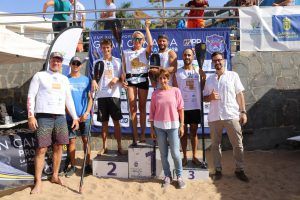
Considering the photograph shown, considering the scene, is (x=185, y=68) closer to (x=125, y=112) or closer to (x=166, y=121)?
(x=166, y=121)

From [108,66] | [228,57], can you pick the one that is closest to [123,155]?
[108,66]

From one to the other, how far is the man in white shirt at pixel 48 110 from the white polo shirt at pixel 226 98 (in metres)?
2.28

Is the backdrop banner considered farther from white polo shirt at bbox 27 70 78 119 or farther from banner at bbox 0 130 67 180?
white polo shirt at bbox 27 70 78 119

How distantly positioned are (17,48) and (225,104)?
3.99 meters

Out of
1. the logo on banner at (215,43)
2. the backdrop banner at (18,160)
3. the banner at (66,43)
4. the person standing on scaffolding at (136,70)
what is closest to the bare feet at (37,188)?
the backdrop banner at (18,160)

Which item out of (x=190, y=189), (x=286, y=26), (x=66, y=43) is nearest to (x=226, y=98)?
(x=190, y=189)

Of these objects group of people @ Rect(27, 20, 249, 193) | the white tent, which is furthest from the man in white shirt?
the white tent

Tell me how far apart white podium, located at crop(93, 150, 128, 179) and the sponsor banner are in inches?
29.9

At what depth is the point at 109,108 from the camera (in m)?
6.02

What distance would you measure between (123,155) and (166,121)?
4.39 ft

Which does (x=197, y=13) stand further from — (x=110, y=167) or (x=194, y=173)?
(x=110, y=167)

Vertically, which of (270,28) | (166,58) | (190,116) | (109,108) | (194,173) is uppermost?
(270,28)

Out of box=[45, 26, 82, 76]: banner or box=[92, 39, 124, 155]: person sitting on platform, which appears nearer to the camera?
box=[92, 39, 124, 155]: person sitting on platform

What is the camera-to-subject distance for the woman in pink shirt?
5.39 m
